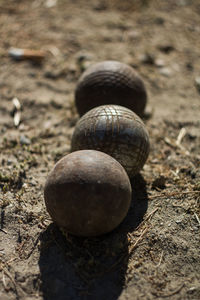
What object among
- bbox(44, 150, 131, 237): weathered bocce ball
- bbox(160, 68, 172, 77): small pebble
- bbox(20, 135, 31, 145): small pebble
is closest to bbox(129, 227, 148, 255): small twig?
bbox(44, 150, 131, 237): weathered bocce ball

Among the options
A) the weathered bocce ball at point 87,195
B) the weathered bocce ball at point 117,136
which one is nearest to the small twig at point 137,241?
the weathered bocce ball at point 87,195

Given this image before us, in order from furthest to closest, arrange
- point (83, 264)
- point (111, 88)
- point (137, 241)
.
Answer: point (111, 88) < point (137, 241) < point (83, 264)

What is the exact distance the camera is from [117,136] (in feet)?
14.7

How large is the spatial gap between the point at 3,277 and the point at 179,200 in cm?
255

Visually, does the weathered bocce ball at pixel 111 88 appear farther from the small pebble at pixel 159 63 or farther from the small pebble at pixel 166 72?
the small pebble at pixel 159 63

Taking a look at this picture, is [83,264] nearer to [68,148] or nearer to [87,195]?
[87,195]

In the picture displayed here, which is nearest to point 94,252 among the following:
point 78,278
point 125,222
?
point 78,278

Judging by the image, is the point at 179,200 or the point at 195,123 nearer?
the point at 179,200

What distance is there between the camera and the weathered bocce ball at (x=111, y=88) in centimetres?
543

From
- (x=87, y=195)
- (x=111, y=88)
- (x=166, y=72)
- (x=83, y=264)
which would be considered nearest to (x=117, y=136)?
(x=87, y=195)

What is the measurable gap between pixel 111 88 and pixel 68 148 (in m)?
1.29

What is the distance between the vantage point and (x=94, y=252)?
3.90 metres

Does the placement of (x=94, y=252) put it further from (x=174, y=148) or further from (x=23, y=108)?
(x=23, y=108)

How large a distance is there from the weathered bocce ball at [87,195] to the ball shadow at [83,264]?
22cm
